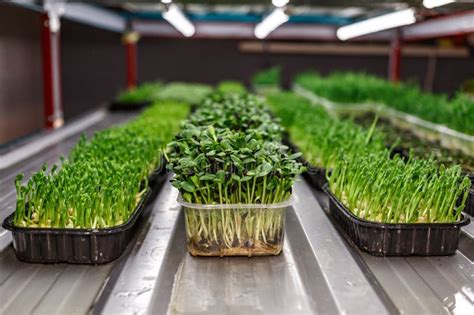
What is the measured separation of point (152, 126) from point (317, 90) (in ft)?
14.2

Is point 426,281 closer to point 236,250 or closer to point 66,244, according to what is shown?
point 236,250

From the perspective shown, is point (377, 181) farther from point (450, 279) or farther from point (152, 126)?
point (152, 126)

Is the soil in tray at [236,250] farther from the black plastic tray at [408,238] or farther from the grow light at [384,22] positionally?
the grow light at [384,22]

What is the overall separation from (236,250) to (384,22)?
483 cm

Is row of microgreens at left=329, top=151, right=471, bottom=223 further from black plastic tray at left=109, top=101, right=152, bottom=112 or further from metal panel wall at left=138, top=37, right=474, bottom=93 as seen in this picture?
metal panel wall at left=138, top=37, right=474, bottom=93

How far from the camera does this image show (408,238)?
2.25m

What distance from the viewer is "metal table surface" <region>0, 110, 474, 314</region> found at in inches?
72.8

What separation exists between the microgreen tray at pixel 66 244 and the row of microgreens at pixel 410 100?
314cm

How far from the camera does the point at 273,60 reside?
44.6 ft

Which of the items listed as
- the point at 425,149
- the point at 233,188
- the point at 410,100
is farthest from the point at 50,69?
the point at 233,188

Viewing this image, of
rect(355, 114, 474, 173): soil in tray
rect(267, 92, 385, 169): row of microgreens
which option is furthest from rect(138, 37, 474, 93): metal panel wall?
rect(267, 92, 385, 169): row of microgreens

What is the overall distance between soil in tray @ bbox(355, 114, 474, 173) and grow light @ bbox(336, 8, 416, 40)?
1100 millimetres

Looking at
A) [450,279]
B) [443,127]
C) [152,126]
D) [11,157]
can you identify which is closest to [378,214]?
[450,279]

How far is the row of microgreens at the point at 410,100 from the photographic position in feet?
14.3
